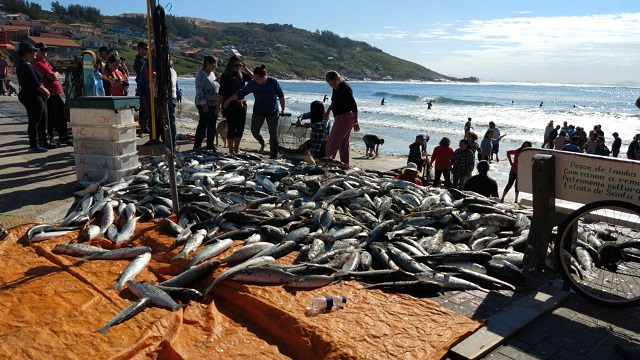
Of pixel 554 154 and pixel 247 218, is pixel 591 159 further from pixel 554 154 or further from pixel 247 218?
pixel 247 218

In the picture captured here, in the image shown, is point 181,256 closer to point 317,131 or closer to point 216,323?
point 216,323

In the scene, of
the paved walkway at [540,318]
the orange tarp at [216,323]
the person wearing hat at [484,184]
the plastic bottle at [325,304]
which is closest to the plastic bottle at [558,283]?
the paved walkway at [540,318]

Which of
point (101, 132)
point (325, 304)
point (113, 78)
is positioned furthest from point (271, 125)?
point (325, 304)

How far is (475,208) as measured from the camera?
7.02m

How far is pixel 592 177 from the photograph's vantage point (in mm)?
4633

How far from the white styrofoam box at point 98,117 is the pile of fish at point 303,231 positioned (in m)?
1.06

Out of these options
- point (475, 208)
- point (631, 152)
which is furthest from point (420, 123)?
point (475, 208)

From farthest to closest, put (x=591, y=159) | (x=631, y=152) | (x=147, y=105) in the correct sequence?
(x=631, y=152), (x=147, y=105), (x=591, y=159)

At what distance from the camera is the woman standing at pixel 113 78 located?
1245 centimetres

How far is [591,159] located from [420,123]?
36056mm

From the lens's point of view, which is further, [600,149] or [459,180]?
[600,149]

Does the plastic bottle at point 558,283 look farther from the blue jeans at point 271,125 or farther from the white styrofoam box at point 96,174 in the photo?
the blue jeans at point 271,125

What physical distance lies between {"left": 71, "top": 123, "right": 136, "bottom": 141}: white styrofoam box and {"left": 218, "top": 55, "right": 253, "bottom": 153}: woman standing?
129 inches

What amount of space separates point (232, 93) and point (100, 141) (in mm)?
3725
